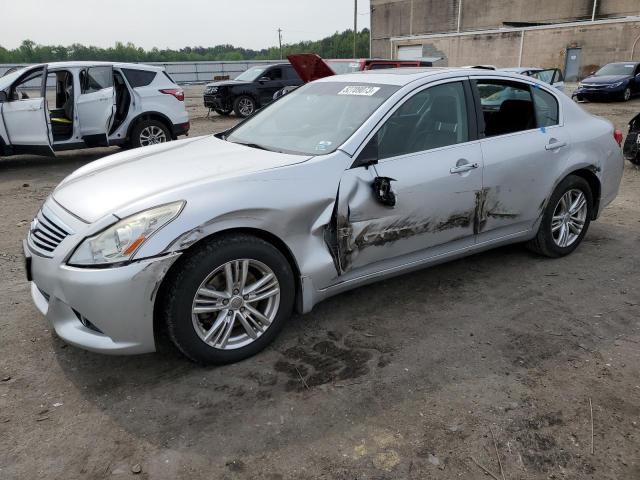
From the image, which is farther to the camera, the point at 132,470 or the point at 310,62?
the point at 310,62

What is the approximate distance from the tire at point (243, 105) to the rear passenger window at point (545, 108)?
12.7 metres

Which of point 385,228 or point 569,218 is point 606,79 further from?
point 385,228

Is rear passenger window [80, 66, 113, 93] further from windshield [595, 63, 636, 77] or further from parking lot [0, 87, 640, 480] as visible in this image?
windshield [595, 63, 636, 77]

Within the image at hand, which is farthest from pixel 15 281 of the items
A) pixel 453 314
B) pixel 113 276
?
pixel 453 314

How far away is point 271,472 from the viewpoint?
2.26 m

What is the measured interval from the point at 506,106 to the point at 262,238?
2.51m

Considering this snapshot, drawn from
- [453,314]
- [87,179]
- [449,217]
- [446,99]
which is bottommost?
[453,314]

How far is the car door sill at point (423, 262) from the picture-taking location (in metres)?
3.31

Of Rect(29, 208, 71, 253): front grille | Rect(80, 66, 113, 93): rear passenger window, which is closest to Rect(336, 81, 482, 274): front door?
Rect(29, 208, 71, 253): front grille

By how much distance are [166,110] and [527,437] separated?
8.77 metres

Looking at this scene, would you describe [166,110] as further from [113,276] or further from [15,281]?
[113,276]

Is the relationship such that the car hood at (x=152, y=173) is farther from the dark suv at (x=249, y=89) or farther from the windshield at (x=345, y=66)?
the dark suv at (x=249, y=89)

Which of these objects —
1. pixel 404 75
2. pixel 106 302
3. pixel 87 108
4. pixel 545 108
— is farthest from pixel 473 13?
pixel 106 302

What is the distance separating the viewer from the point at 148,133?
9516mm
